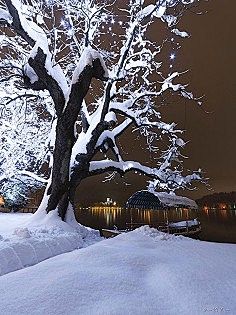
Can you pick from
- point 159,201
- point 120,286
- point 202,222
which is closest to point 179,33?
point 159,201

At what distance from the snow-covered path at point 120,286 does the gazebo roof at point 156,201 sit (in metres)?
10.6

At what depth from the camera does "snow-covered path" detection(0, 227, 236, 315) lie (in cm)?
247

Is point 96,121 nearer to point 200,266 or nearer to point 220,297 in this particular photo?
point 200,266

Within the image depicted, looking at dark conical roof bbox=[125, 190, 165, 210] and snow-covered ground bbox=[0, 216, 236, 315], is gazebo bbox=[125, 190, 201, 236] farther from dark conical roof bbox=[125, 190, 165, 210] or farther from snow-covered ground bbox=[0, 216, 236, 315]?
snow-covered ground bbox=[0, 216, 236, 315]

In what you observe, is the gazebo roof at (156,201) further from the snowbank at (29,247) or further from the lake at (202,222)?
the snowbank at (29,247)

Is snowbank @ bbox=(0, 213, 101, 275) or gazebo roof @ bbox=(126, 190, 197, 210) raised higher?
gazebo roof @ bbox=(126, 190, 197, 210)

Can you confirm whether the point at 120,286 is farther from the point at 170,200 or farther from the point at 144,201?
the point at 144,201

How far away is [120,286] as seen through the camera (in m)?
3.01

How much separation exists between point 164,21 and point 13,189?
23046 millimetres

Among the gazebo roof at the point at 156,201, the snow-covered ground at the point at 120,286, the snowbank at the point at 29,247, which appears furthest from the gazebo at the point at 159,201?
the snow-covered ground at the point at 120,286

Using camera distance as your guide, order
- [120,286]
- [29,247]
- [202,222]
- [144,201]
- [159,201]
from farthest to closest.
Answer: [202,222], [144,201], [159,201], [29,247], [120,286]

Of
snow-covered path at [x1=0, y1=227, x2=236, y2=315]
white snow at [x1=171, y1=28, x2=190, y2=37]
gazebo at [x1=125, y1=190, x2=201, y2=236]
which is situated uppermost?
white snow at [x1=171, y1=28, x2=190, y2=37]

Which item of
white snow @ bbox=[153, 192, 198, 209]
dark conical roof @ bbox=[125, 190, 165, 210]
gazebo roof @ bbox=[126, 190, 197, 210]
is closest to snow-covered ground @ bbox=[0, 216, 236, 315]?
white snow @ bbox=[153, 192, 198, 209]

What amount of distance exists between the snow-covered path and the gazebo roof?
10.6 m
